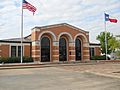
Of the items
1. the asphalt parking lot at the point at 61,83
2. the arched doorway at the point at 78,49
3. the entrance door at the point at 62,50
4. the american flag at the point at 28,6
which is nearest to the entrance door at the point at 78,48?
the arched doorway at the point at 78,49

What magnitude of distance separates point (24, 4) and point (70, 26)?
13624 mm

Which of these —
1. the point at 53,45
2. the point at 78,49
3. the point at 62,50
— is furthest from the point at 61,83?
the point at 78,49

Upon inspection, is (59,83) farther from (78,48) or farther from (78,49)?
(78,48)

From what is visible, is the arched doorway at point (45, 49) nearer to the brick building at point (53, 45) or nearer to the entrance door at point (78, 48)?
the brick building at point (53, 45)

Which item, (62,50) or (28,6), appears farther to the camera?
(62,50)

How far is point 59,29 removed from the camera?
43438 millimetres

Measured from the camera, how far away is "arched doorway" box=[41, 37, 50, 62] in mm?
42550

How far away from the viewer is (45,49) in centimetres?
4272

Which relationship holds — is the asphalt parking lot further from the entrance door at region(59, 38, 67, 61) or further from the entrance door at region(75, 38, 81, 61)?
the entrance door at region(75, 38, 81, 61)

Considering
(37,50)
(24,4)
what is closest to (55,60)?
(37,50)

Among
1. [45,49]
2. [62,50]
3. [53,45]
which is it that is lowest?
[62,50]

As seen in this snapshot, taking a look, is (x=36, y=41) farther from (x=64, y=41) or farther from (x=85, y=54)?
(x=85, y=54)

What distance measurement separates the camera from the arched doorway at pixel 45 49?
1675 inches

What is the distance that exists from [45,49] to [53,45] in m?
1.78
